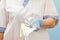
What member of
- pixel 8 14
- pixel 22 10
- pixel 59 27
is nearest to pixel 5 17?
pixel 8 14

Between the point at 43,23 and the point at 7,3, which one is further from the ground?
the point at 7,3

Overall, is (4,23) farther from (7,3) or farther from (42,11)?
(42,11)

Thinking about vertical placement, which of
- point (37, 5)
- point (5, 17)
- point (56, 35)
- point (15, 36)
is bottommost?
point (56, 35)

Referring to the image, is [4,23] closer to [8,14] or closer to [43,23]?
[8,14]

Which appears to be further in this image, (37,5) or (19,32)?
(37,5)

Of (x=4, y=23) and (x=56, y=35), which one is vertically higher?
(x=4, y=23)

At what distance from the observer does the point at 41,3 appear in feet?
3.92

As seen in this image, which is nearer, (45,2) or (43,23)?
(43,23)

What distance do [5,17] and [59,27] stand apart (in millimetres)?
761

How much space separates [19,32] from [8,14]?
0.35m

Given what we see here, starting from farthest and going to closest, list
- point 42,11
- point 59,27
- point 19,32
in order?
point 59,27 → point 42,11 → point 19,32

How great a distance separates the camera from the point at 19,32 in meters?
0.95

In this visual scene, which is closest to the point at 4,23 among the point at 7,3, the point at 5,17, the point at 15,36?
the point at 5,17

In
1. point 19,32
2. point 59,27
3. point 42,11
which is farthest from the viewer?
point 59,27
